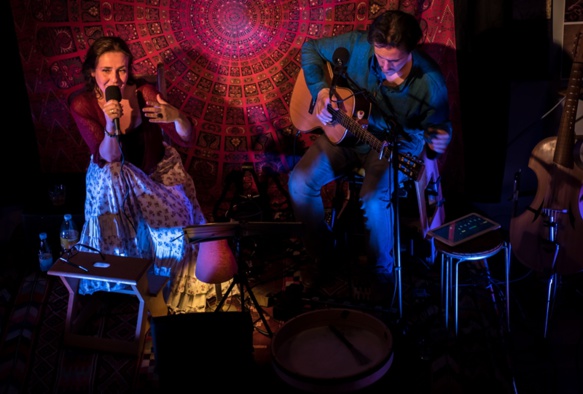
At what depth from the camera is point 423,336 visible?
132 inches

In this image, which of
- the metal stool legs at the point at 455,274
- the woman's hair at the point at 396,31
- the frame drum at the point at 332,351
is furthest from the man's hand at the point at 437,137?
the frame drum at the point at 332,351

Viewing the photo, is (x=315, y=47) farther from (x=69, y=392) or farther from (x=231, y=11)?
(x=69, y=392)

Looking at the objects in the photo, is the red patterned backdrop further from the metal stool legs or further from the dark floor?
the metal stool legs

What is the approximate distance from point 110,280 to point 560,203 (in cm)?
264

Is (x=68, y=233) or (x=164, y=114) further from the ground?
(x=164, y=114)

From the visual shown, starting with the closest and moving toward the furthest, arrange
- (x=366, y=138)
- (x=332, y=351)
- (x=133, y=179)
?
(x=332, y=351), (x=366, y=138), (x=133, y=179)

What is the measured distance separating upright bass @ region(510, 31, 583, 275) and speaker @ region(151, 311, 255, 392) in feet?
6.05

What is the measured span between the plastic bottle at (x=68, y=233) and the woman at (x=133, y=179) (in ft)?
1.12

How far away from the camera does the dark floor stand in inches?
108

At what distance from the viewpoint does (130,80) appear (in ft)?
12.6

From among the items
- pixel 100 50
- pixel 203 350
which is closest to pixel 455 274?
pixel 203 350

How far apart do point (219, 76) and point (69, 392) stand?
2942 mm

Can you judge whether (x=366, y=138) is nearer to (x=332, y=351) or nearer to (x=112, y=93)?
(x=332, y=351)

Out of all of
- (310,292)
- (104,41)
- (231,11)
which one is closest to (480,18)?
(231,11)
